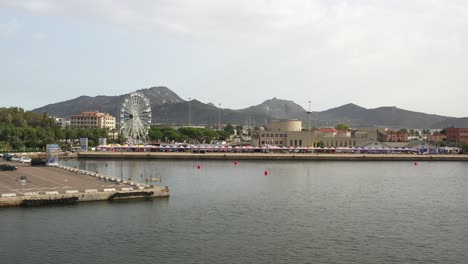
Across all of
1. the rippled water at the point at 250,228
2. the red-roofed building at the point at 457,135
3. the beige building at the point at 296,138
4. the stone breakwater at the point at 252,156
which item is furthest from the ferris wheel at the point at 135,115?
the red-roofed building at the point at 457,135

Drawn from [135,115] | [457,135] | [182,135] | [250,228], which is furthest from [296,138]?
[250,228]

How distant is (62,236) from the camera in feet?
93.8

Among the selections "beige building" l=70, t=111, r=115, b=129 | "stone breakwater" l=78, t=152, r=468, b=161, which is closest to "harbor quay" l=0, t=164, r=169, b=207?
"stone breakwater" l=78, t=152, r=468, b=161

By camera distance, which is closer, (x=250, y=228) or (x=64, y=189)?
(x=250, y=228)

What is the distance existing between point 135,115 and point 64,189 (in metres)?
65.8

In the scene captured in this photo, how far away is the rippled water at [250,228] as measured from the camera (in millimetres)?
25766

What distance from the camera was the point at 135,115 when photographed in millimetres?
106125

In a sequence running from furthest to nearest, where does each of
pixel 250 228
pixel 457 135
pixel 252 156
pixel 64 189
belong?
1. pixel 457 135
2. pixel 252 156
3. pixel 64 189
4. pixel 250 228

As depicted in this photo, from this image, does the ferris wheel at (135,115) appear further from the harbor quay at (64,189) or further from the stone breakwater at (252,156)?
the harbor quay at (64,189)

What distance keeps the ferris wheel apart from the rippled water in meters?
58.6

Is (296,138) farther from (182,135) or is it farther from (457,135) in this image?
(457,135)

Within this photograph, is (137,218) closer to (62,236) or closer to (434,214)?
(62,236)

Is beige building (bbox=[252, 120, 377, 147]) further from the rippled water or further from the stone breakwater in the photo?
the rippled water

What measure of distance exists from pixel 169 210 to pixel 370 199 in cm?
1700
